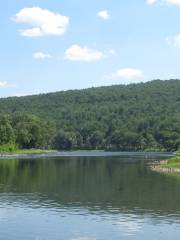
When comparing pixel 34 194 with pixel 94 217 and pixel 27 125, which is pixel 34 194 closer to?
pixel 94 217

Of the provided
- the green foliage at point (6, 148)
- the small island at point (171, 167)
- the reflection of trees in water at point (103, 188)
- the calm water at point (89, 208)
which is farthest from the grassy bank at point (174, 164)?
the green foliage at point (6, 148)

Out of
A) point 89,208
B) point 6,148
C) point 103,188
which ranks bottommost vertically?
point 89,208

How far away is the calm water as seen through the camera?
33.9m

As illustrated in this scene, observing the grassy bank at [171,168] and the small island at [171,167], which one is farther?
the small island at [171,167]

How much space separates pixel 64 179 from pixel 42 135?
127525 millimetres

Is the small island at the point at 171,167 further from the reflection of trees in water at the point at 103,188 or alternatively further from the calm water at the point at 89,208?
the calm water at the point at 89,208

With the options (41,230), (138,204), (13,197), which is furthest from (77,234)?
(13,197)

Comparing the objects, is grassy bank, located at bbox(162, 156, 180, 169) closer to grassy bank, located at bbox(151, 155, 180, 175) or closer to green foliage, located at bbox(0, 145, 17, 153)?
grassy bank, located at bbox(151, 155, 180, 175)

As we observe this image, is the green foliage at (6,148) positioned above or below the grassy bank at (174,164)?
above

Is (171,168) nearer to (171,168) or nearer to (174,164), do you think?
(171,168)

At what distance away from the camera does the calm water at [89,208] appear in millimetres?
33906

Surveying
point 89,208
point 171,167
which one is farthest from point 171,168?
point 89,208

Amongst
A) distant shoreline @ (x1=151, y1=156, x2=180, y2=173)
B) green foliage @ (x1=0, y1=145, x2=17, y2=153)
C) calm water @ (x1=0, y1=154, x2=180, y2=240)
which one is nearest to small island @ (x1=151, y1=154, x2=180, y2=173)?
distant shoreline @ (x1=151, y1=156, x2=180, y2=173)

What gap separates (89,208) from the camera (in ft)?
145
